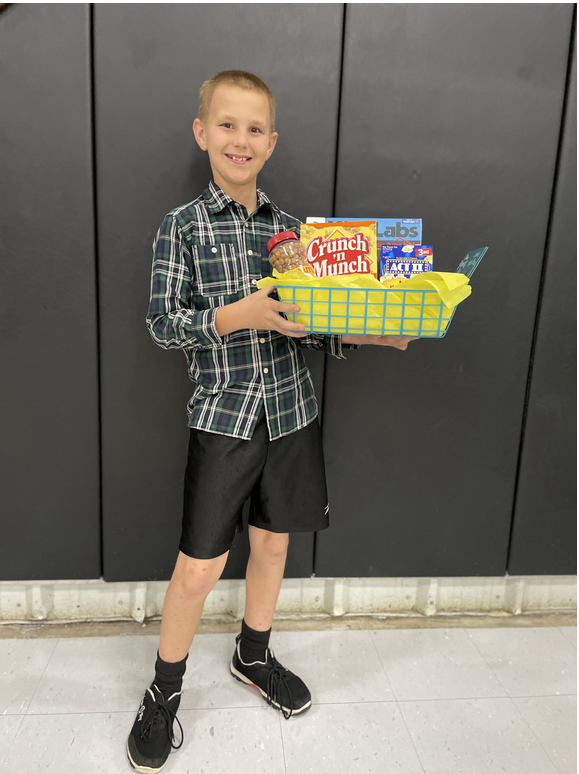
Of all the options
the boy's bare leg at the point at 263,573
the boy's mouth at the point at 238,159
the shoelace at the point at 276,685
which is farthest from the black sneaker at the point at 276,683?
the boy's mouth at the point at 238,159

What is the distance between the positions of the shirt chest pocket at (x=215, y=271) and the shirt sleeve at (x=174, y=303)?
0.02m

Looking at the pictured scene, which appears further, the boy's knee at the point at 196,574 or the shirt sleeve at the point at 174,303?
the boy's knee at the point at 196,574

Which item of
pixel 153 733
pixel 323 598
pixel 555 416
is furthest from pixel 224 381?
pixel 555 416

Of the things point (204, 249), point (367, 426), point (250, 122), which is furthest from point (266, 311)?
point (367, 426)

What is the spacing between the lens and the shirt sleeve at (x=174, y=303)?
119cm

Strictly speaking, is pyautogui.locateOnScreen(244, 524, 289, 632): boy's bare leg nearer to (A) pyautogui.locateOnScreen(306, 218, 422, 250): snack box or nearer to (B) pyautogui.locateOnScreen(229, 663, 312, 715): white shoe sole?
(B) pyautogui.locateOnScreen(229, 663, 312, 715): white shoe sole

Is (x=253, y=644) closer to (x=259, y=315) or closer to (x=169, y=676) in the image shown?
(x=169, y=676)

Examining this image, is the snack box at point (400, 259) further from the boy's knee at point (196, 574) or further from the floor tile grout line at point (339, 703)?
the floor tile grout line at point (339, 703)

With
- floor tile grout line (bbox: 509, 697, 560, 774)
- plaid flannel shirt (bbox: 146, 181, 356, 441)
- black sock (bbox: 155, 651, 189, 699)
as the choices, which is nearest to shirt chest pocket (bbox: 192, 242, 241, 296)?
plaid flannel shirt (bbox: 146, 181, 356, 441)

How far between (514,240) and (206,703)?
1.65m

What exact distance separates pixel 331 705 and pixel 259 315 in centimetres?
111

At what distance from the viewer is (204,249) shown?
1.30 m

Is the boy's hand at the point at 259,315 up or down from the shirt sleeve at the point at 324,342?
up

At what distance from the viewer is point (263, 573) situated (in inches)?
59.0
